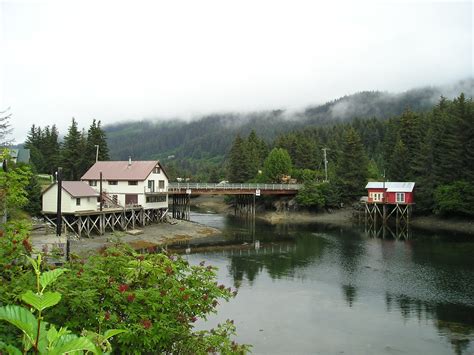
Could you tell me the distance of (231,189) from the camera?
6438 cm

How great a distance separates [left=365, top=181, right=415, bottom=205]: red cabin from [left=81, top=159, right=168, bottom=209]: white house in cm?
3054

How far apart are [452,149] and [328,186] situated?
1919cm

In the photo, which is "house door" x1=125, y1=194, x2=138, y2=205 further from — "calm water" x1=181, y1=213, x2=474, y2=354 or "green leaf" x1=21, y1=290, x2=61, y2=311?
"green leaf" x1=21, y1=290, x2=61, y2=311

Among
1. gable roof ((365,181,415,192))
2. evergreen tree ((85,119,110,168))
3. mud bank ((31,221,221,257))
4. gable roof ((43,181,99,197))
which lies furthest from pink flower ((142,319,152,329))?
evergreen tree ((85,119,110,168))

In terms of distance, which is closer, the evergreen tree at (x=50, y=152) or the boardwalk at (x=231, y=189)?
the boardwalk at (x=231, y=189)

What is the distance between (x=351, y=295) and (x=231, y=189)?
39.8m

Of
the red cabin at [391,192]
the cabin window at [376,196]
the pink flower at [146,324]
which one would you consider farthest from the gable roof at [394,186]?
the pink flower at [146,324]

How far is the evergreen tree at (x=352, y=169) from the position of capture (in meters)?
69.7

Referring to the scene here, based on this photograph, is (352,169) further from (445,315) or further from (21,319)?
(21,319)

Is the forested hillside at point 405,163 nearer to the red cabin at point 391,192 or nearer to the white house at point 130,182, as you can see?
→ the red cabin at point 391,192

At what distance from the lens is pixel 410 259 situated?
3581 cm

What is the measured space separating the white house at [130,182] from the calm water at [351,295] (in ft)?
35.7

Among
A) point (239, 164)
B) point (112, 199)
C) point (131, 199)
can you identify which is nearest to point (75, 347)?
point (131, 199)

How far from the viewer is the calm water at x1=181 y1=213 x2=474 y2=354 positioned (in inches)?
734
